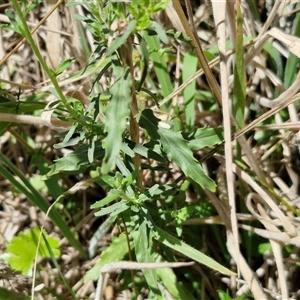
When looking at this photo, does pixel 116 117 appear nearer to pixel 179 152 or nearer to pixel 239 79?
pixel 179 152

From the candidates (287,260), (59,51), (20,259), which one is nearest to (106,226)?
(20,259)

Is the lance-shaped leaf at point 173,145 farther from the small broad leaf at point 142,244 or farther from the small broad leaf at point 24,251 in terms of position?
the small broad leaf at point 24,251

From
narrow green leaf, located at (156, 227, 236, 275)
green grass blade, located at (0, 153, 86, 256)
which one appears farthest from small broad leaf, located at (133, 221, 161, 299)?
green grass blade, located at (0, 153, 86, 256)

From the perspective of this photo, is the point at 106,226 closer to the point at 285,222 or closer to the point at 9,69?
the point at 285,222

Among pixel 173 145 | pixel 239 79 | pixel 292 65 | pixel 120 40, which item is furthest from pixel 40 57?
pixel 292 65

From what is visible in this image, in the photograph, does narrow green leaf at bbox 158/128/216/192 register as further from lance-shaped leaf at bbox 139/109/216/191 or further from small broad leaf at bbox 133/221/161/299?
small broad leaf at bbox 133/221/161/299
